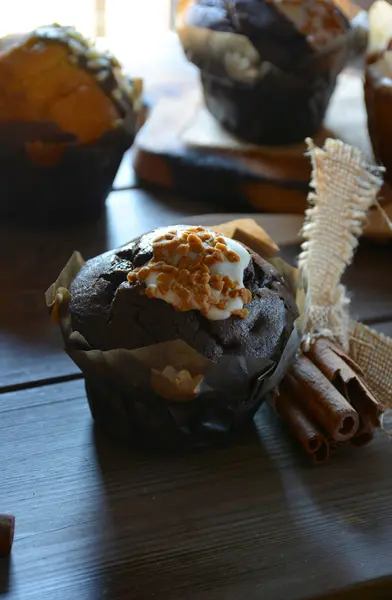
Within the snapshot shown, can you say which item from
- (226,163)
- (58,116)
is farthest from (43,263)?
(226,163)

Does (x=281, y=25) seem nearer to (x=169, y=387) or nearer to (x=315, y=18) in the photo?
(x=315, y=18)

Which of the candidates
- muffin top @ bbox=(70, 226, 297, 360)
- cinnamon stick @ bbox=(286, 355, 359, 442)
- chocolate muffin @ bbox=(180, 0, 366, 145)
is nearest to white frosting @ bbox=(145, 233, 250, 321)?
muffin top @ bbox=(70, 226, 297, 360)

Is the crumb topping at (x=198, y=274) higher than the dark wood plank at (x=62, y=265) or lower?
higher

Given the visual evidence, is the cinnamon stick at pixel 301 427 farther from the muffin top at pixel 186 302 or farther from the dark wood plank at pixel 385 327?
the dark wood plank at pixel 385 327

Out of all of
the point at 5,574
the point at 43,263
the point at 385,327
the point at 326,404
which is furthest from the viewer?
the point at 43,263

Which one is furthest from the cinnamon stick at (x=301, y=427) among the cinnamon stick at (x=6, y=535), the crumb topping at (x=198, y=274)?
the cinnamon stick at (x=6, y=535)

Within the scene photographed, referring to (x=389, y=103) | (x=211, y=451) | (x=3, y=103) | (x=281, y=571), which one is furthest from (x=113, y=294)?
(x=389, y=103)

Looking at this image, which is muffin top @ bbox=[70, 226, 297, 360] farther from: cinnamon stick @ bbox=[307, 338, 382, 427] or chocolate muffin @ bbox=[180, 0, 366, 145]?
chocolate muffin @ bbox=[180, 0, 366, 145]
